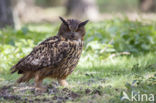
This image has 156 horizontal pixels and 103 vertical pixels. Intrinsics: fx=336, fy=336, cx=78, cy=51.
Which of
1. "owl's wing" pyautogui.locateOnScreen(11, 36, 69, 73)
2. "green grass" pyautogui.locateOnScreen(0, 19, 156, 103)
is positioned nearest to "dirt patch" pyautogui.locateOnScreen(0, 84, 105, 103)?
"green grass" pyautogui.locateOnScreen(0, 19, 156, 103)

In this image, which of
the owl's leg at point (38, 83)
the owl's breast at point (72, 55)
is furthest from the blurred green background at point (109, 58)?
the owl's leg at point (38, 83)

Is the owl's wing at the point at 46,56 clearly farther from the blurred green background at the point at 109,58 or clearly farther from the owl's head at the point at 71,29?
the blurred green background at the point at 109,58

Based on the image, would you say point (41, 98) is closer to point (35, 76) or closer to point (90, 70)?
point (35, 76)

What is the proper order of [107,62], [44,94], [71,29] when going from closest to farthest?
[44,94], [71,29], [107,62]

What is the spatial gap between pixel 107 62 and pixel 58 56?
263cm

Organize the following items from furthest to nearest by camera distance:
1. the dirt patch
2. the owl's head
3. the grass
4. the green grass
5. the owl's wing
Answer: the owl's head → the owl's wing → the green grass → the grass → the dirt patch

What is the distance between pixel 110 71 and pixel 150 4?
575 inches

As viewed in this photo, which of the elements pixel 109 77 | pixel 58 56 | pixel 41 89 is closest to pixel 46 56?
pixel 58 56

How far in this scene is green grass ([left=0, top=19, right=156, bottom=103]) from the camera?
5.17 meters

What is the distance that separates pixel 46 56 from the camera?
17.7ft

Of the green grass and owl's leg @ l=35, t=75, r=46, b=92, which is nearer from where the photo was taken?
the green grass

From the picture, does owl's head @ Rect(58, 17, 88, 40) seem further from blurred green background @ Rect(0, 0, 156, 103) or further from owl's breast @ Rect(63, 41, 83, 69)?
blurred green background @ Rect(0, 0, 156, 103)

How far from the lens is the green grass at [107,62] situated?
5.17 meters

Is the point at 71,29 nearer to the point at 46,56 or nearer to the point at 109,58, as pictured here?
the point at 46,56
